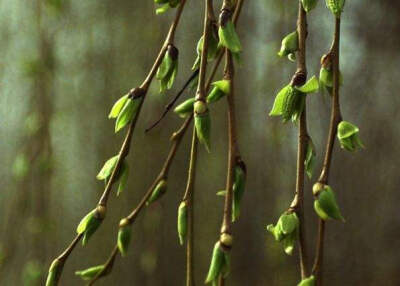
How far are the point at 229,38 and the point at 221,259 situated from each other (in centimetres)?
12

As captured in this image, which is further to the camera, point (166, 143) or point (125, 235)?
point (166, 143)

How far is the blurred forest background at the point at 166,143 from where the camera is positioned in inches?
31.6

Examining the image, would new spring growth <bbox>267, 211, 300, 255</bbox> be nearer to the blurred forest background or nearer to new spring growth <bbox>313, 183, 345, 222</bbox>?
→ new spring growth <bbox>313, 183, 345, 222</bbox>

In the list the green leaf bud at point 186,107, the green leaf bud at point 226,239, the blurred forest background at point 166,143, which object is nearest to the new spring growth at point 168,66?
the green leaf bud at point 186,107

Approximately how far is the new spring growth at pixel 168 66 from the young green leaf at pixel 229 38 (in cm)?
6

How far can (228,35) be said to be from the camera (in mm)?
351

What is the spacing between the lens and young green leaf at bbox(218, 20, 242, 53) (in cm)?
35

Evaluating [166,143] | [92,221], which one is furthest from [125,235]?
[166,143]

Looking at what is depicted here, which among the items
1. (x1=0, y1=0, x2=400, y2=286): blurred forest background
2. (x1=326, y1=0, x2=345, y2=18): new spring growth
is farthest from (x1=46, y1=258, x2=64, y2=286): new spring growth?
(x1=0, y1=0, x2=400, y2=286): blurred forest background

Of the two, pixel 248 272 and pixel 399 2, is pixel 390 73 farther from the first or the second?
pixel 248 272

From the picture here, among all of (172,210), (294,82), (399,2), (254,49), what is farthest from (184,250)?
(294,82)

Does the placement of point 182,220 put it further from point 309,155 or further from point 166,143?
point 166,143

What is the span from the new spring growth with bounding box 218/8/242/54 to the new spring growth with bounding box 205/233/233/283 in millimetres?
105

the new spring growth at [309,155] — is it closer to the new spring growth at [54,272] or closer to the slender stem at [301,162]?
the slender stem at [301,162]
